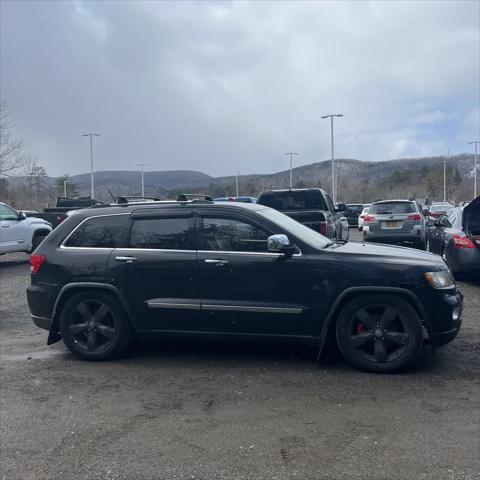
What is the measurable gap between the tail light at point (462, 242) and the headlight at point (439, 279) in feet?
14.4

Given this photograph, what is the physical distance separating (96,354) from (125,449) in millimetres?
2208

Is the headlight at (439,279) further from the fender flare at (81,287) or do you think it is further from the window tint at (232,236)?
the fender flare at (81,287)

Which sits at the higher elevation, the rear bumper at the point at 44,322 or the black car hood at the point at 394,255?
the black car hood at the point at 394,255

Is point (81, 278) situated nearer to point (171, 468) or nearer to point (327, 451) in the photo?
point (171, 468)

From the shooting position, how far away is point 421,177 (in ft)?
333

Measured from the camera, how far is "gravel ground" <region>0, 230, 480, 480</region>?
376 cm

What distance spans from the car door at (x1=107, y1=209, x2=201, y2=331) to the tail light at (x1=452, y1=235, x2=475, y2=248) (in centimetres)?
568

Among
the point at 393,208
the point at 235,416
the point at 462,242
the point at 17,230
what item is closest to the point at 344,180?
the point at 393,208

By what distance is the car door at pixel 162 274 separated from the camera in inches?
229

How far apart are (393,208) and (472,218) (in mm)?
6935

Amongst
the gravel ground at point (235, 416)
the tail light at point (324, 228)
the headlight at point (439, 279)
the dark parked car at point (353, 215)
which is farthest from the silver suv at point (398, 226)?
the dark parked car at point (353, 215)

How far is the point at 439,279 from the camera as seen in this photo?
17.9ft

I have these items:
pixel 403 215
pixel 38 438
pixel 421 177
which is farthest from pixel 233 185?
pixel 38 438

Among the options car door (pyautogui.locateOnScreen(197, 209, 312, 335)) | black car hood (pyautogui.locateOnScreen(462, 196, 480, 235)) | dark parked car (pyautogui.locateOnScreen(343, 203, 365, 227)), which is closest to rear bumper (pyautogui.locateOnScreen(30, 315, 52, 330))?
car door (pyautogui.locateOnScreen(197, 209, 312, 335))
